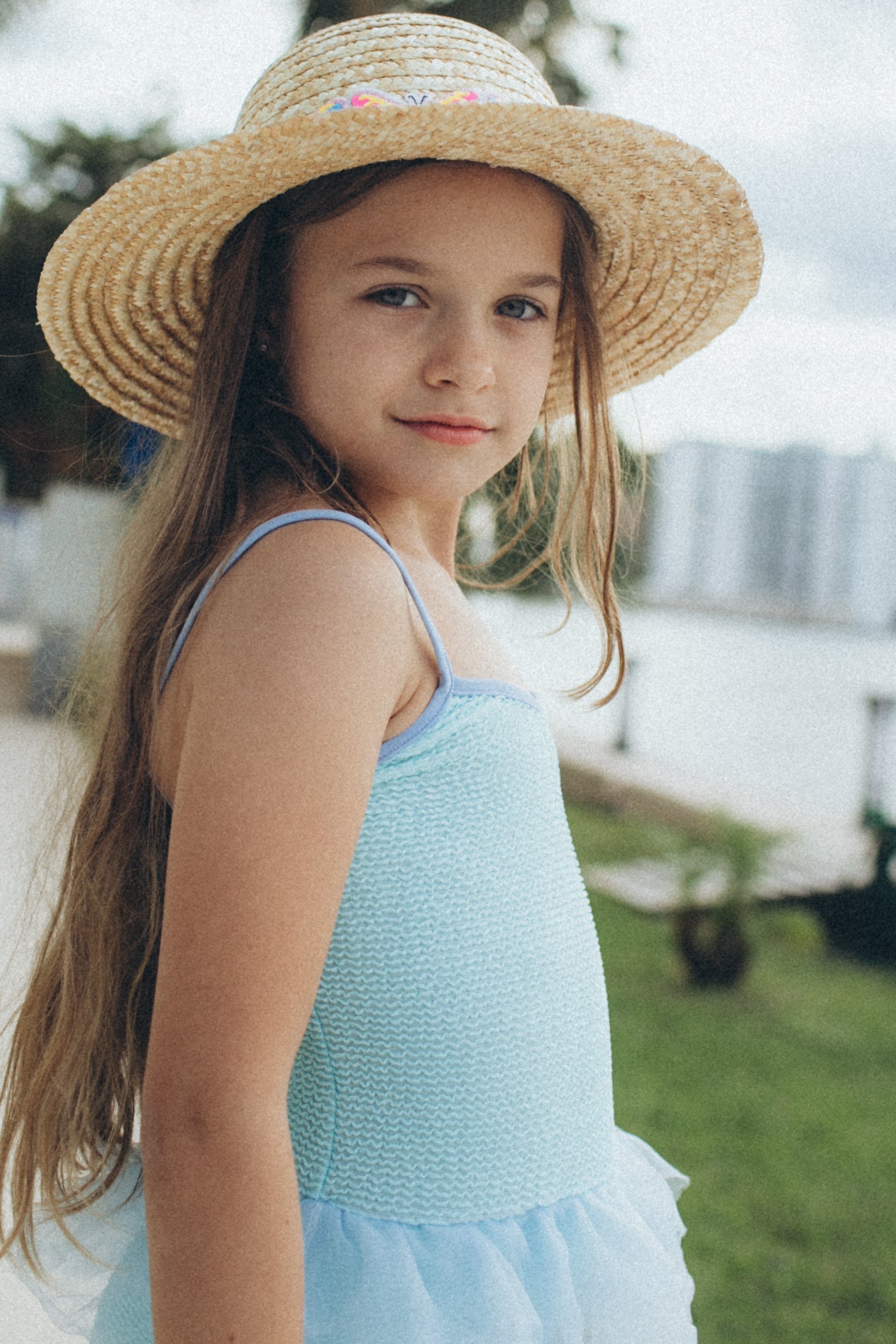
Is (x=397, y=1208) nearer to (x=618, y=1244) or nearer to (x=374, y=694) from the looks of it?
(x=618, y=1244)

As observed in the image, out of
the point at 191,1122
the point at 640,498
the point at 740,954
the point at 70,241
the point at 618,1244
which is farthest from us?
the point at 740,954

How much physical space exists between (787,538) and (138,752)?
720 inches

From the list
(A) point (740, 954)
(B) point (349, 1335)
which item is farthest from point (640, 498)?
(A) point (740, 954)

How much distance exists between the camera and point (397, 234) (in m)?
1.05

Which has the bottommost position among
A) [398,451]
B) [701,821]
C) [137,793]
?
[701,821]

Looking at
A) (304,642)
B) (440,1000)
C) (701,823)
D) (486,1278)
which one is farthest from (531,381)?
(701,823)

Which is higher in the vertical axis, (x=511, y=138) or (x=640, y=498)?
(x=511, y=138)

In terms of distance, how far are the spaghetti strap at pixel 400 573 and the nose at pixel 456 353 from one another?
0.59 feet

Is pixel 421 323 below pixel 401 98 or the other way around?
below

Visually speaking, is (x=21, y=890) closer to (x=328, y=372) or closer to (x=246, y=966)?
(x=328, y=372)

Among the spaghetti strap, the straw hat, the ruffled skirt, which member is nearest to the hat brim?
the straw hat

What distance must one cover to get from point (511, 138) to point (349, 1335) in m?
0.97

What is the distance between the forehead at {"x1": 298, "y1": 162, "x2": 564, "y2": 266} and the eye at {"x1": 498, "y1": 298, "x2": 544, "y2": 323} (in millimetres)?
38

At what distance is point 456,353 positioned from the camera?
104cm
